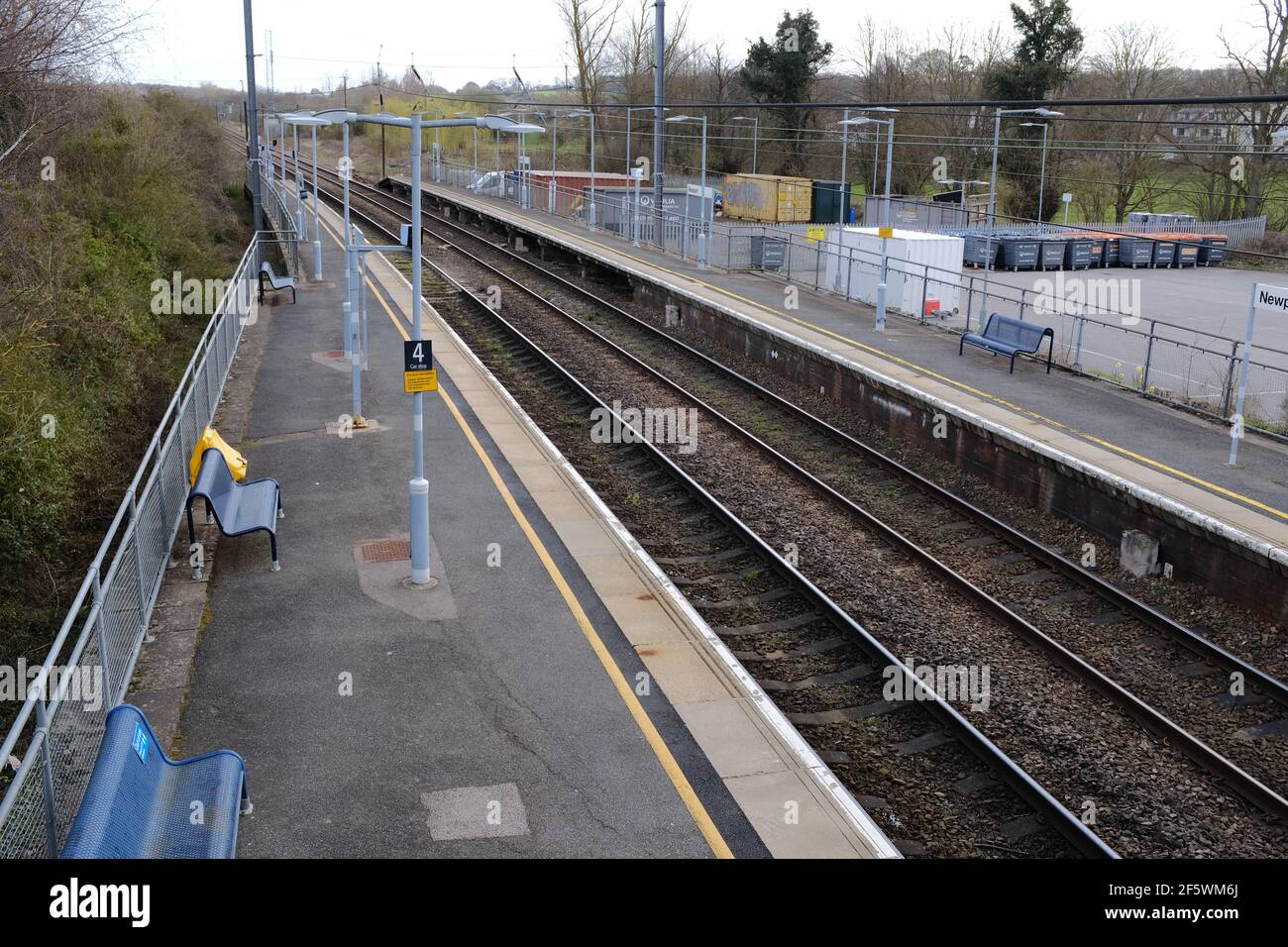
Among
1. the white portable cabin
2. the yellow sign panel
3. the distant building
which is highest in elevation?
the distant building

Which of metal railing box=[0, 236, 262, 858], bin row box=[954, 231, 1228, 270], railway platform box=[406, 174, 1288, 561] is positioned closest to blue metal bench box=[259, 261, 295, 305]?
railway platform box=[406, 174, 1288, 561]

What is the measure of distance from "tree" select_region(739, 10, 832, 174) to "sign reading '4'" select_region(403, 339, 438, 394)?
60896 mm

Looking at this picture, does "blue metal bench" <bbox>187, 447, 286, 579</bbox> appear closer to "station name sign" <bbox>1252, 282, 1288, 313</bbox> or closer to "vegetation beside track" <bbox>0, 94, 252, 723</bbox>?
"vegetation beside track" <bbox>0, 94, 252, 723</bbox>

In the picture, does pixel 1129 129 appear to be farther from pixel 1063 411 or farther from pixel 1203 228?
pixel 1063 411

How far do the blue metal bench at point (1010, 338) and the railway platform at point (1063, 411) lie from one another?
0.35 m

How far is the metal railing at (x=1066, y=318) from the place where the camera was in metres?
18.7

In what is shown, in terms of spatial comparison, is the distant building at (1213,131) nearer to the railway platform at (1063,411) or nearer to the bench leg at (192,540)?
the railway platform at (1063,411)

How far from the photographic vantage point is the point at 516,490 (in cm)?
1383

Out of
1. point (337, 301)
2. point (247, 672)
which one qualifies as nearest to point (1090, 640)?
point (247, 672)

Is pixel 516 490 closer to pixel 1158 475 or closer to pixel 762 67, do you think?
pixel 1158 475

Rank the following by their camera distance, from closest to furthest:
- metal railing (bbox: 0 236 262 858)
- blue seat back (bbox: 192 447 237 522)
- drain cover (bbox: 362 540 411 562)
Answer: metal railing (bbox: 0 236 262 858) → blue seat back (bbox: 192 447 237 522) → drain cover (bbox: 362 540 411 562)

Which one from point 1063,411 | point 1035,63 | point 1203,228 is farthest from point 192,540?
point 1035,63

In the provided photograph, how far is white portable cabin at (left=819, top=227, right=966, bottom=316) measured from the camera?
26.0m

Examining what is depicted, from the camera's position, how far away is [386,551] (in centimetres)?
1175
